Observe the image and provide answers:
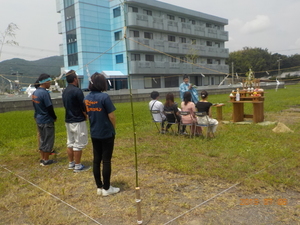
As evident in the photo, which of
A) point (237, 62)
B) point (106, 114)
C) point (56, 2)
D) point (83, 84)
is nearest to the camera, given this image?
point (106, 114)

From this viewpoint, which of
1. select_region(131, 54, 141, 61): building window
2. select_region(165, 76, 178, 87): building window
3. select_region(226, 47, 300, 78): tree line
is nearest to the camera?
select_region(131, 54, 141, 61): building window

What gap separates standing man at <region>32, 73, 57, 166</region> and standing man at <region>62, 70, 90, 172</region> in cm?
70

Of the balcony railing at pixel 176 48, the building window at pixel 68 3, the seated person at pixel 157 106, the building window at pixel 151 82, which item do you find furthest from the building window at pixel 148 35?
the seated person at pixel 157 106

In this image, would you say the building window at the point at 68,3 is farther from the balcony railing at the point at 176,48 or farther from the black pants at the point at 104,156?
the black pants at the point at 104,156

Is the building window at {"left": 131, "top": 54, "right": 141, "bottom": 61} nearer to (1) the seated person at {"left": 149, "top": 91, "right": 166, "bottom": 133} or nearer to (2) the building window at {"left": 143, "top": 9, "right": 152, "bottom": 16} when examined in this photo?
(2) the building window at {"left": 143, "top": 9, "right": 152, "bottom": 16}

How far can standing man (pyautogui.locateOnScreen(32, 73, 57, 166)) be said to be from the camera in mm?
4742

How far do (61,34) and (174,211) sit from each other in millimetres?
35254

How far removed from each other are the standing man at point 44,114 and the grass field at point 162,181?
0.39 meters

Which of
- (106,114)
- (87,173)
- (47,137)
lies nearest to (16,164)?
(47,137)

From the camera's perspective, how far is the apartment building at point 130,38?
30859 mm

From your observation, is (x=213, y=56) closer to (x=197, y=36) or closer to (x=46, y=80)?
(x=197, y=36)

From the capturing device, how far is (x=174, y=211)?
9.69 ft

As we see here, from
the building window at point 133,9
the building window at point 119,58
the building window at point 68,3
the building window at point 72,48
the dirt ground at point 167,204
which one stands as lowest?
the dirt ground at point 167,204

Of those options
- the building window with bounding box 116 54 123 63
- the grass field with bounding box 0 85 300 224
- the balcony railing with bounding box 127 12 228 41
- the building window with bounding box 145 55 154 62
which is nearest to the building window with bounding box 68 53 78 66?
the building window with bounding box 116 54 123 63
